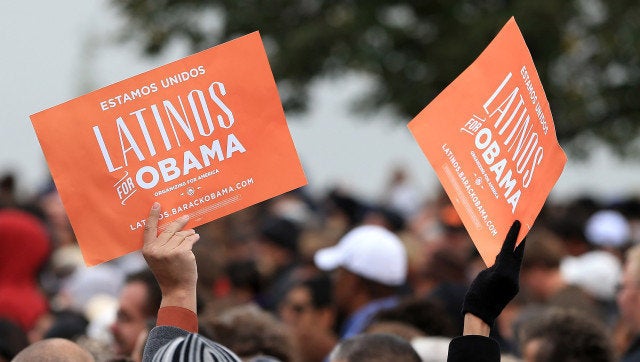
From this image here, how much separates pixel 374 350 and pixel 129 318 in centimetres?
212

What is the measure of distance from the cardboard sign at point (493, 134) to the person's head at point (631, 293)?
215cm

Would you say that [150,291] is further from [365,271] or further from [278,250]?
[278,250]

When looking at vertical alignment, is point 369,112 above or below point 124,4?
below

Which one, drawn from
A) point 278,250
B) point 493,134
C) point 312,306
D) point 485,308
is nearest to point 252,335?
point 493,134

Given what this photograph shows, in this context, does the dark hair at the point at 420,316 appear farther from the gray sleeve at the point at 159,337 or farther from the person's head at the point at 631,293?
the gray sleeve at the point at 159,337

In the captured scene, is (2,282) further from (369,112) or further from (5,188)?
(369,112)

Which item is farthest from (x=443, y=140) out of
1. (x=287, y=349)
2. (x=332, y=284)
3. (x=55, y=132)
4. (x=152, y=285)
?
(x=332, y=284)

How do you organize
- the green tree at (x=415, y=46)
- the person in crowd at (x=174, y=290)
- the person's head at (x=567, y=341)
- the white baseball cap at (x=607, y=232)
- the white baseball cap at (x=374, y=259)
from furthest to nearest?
the green tree at (x=415, y=46) < the white baseball cap at (x=607, y=232) < the white baseball cap at (x=374, y=259) < the person's head at (x=567, y=341) < the person in crowd at (x=174, y=290)

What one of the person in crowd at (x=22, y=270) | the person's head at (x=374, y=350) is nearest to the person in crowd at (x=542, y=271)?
the person in crowd at (x=22, y=270)

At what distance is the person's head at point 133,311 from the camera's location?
5.81 metres

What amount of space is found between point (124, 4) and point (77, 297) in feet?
33.8

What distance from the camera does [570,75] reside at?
17.4 meters

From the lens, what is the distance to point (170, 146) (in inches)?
146

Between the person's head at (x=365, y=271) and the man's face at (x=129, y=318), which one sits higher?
the man's face at (x=129, y=318)
